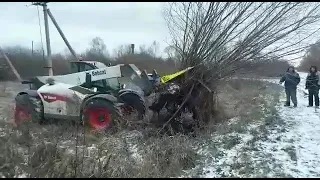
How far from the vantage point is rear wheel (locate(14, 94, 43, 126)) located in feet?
28.1

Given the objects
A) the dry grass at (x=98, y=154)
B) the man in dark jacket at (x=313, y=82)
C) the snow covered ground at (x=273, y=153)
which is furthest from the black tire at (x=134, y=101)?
the man in dark jacket at (x=313, y=82)

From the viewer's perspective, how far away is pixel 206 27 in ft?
27.3

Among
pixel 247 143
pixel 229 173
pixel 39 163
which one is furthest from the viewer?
pixel 247 143

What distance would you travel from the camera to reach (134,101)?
845 cm

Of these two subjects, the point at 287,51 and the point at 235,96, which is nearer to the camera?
the point at 287,51

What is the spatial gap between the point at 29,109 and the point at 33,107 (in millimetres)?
142

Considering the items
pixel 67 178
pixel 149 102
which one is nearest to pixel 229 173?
pixel 67 178

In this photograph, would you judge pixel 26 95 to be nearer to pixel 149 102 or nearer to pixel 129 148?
pixel 149 102

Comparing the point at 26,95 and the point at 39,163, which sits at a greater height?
the point at 26,95

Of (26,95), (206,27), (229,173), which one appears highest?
(206,27)

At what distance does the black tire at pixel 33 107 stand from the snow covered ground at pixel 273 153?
164 inches

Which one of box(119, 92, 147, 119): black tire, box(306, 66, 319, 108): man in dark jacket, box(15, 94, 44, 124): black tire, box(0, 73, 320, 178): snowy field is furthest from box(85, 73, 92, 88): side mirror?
box(306, 66, 319, 108): man in dark jacket

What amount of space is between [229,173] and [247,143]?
173 centimetres

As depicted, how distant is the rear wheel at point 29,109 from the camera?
8.58 metres
